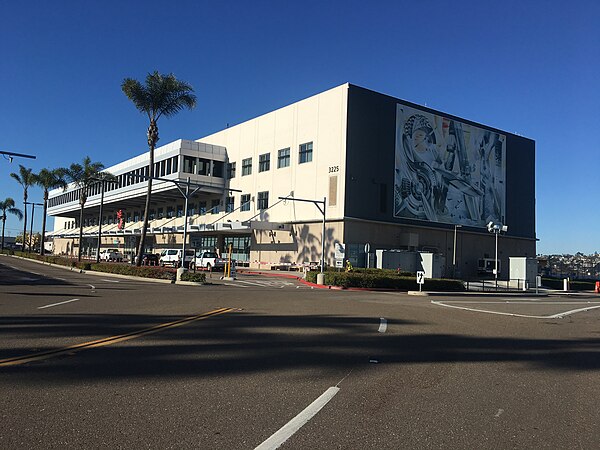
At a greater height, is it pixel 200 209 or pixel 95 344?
pixel 200 209

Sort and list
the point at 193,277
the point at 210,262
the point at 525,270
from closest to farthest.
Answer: the point at 193,277
the point at 525,270
the point at 210,262

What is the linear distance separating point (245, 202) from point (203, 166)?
7.76 metres

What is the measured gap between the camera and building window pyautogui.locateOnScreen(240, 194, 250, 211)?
56938 mm

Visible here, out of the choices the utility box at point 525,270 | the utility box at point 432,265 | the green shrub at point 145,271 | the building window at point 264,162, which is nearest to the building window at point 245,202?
the building window at point 264,162

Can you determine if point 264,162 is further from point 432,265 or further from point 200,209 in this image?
point 432,265

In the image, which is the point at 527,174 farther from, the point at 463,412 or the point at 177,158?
the point at 463,412

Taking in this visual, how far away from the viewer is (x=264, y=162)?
55250 mm

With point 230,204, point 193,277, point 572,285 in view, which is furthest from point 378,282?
point 230,204

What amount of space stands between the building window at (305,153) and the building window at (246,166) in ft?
29.7

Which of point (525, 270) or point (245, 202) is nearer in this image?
point (525, 270)

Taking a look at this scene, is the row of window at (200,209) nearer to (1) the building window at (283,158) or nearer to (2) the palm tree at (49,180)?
(1) the building window at (283,158)

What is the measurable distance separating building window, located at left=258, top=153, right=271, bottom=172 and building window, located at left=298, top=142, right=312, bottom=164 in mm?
5362

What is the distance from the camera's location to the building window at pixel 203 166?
197 feet

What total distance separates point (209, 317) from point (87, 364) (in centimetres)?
574
